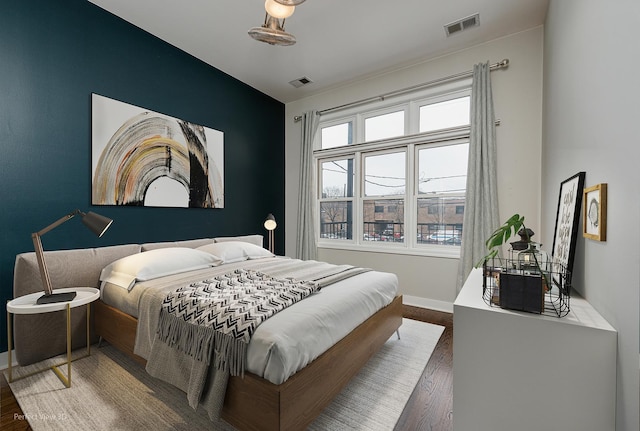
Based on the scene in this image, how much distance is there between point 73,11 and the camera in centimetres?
241

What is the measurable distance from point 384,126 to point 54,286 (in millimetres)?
3864

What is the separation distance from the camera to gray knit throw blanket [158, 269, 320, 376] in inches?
54.5

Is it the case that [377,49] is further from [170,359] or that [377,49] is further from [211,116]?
[170,359]

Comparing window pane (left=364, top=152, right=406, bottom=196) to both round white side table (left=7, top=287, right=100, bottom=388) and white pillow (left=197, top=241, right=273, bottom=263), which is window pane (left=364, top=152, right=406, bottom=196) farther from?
round white side table (left=7, top=287, right=100, bottom=388)

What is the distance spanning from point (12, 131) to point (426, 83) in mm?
3948

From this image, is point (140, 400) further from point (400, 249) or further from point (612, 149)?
point (400, 249)

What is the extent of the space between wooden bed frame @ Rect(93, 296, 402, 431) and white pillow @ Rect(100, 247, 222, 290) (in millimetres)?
344

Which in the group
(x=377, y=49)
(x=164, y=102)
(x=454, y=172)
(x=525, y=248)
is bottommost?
(x=525, y=248)

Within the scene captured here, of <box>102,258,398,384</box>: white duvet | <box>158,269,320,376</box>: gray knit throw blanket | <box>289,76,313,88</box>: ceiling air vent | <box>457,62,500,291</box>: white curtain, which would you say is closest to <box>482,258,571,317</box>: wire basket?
<box>102,258,398,384</box>: white duvet

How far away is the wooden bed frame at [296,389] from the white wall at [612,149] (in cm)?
113

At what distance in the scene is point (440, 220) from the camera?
138 inches

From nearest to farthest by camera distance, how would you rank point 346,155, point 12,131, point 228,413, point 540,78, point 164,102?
1. point 228,413
2. point 12,131
3. point 540,78
4. point 164,102
5. point 346,155

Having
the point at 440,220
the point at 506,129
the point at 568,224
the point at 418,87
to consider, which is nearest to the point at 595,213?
the point at 568,224

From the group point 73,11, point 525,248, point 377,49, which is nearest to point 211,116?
point 73,11
